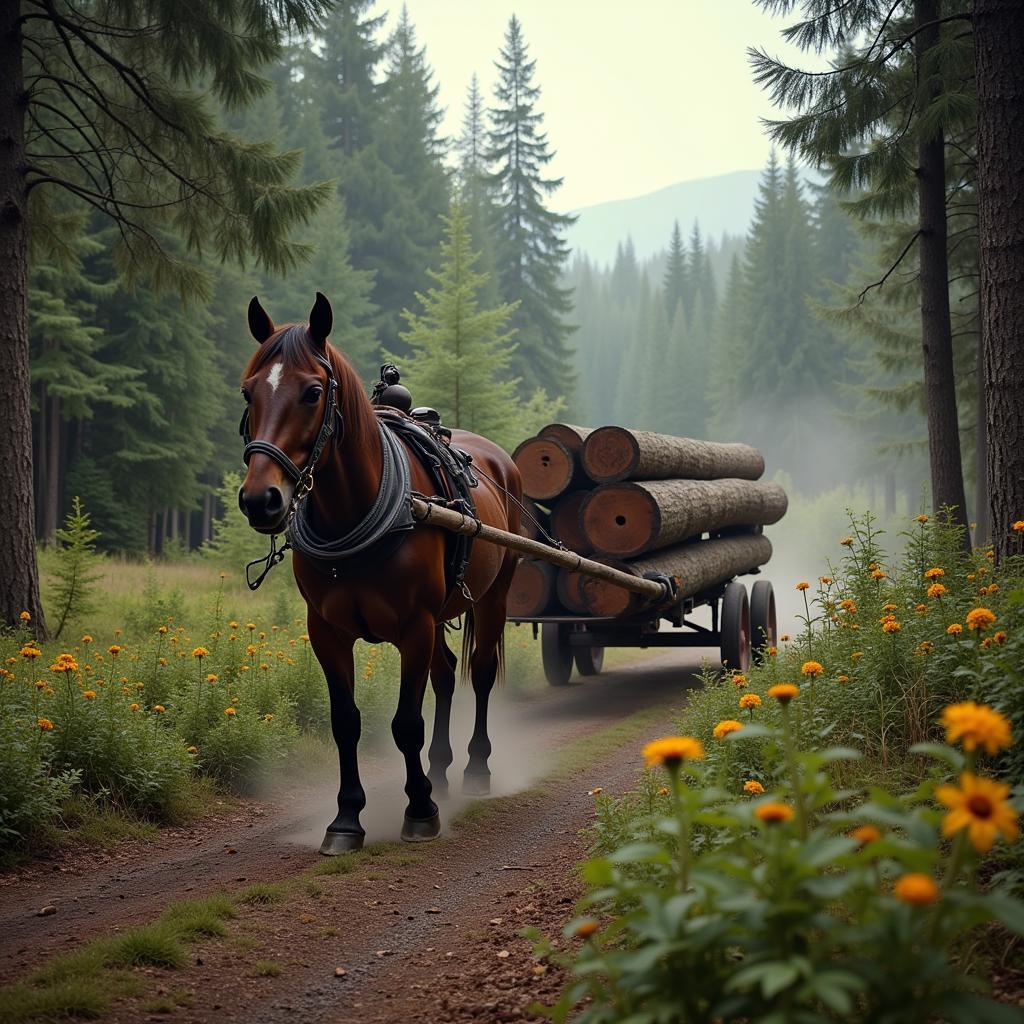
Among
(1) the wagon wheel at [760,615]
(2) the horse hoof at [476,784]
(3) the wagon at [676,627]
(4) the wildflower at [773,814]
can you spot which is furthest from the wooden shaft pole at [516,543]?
(4) the wildflower at [773,814]

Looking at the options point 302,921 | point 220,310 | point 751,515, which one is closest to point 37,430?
point 220,310

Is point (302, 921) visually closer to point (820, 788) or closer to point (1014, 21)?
point (820, 788)

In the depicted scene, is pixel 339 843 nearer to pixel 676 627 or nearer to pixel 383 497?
pixel 383 497

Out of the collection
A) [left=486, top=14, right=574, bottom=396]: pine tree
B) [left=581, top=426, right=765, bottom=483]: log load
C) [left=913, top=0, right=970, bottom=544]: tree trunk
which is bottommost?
[left=581, top=426, right=765, bottom=483]: log load

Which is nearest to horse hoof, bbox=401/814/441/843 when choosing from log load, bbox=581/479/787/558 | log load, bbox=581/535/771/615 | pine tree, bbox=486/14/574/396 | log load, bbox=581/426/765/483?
log load, bbox=581/535/771/615

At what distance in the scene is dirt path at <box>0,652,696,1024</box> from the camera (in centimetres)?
339

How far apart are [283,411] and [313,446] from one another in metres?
0.26

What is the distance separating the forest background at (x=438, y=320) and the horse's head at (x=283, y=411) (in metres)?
5.94

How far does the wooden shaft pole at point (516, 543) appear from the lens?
5.25 m

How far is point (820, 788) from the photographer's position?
2074 mm

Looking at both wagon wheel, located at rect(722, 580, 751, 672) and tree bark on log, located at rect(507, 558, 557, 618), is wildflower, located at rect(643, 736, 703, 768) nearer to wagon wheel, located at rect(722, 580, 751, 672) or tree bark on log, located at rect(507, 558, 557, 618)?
tree bark on log, located at rect(507, 558, 557, 618)

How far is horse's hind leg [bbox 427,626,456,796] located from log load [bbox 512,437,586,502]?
2986 millimetres

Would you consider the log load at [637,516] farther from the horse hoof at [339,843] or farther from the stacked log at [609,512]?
the horse hoof at [339,843]

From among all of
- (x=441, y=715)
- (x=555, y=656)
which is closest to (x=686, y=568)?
(x=555, y=656)
